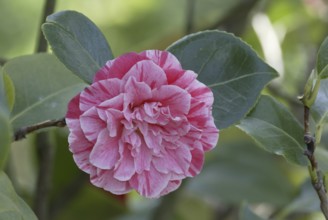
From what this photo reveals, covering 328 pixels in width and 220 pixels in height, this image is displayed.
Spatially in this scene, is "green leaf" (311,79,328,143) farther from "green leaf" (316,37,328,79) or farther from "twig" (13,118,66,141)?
"twig" (13,118,66,141)

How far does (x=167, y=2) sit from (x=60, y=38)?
721 millimetres

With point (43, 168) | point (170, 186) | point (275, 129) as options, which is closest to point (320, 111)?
point (275, 129)

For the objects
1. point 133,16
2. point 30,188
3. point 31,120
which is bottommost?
point 30,188

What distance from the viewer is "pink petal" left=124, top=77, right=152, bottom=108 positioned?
0.49 m

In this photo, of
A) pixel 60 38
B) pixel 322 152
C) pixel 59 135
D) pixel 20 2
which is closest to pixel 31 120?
pixel 60 38

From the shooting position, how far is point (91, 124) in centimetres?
49

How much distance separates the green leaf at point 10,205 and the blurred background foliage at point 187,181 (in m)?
0.48

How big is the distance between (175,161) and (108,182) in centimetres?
5

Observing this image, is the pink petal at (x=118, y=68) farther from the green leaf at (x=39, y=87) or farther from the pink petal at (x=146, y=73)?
the green leaf at (x=39, y=87)

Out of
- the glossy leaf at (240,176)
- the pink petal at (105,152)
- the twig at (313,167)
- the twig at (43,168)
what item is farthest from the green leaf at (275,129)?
the glossy leaf at (240,176)

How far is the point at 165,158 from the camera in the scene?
1.67ft

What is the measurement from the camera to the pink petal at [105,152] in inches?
19.4

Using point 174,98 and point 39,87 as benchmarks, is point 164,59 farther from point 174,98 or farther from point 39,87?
point 39,87

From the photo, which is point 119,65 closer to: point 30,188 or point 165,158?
point 165,158
